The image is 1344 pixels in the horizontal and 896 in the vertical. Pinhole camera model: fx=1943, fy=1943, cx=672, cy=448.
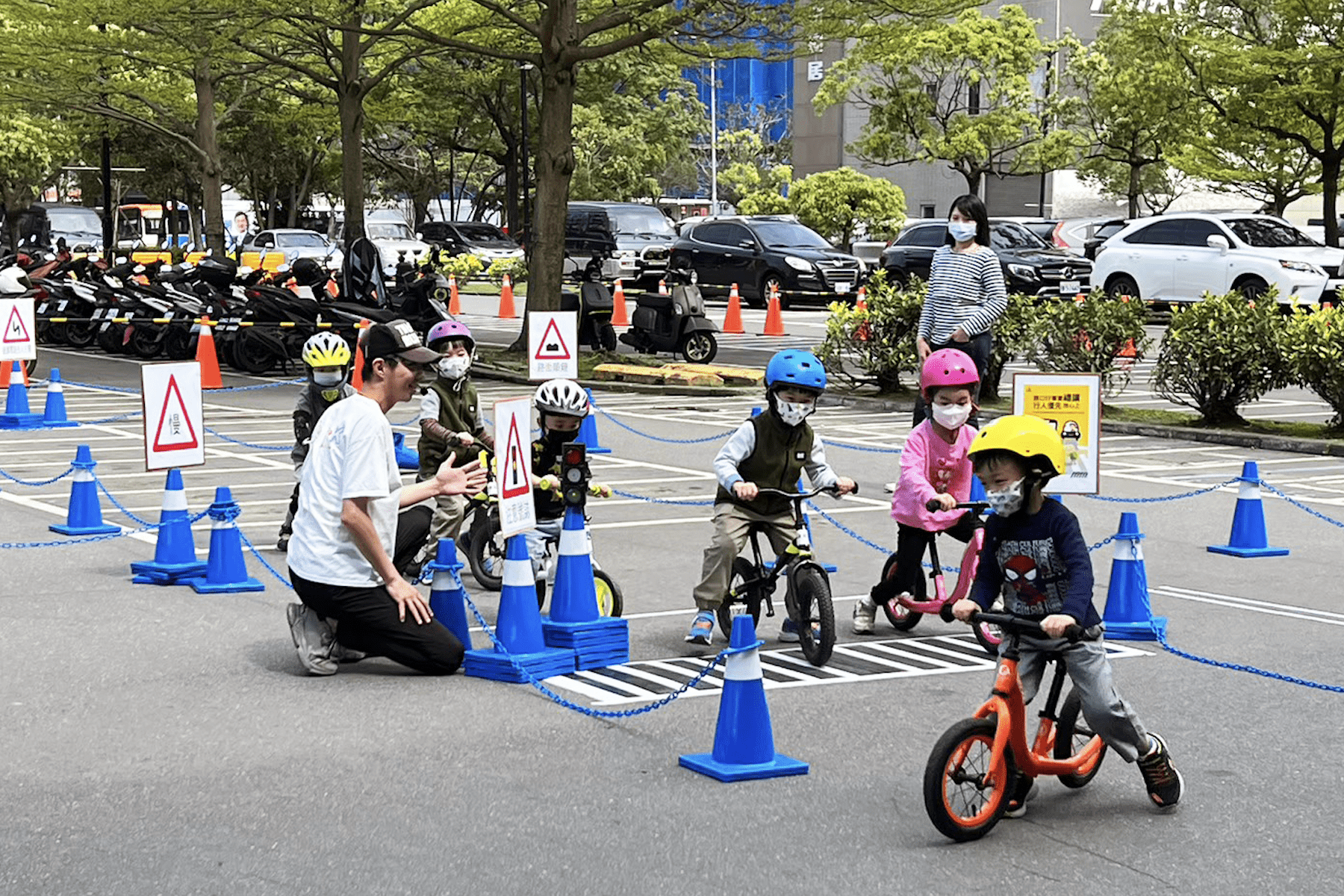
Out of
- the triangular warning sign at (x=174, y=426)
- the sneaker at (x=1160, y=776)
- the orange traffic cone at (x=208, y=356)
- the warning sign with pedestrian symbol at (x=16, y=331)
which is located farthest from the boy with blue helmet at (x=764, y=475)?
the orange traffic cone at (x=208, y=356)

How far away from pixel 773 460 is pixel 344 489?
2.05m

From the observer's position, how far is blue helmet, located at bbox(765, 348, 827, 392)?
8836 mm

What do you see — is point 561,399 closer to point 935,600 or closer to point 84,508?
point 935,600

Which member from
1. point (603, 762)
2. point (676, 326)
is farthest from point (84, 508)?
point (676, 326)

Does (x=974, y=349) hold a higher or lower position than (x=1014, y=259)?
lower

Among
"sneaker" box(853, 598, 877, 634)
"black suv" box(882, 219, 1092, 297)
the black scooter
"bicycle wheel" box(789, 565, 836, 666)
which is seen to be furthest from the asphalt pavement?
"black suv" box(882, 219, 1092, 297)

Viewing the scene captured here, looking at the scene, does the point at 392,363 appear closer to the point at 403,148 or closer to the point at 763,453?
the point at 763,453

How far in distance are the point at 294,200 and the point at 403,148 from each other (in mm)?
6642

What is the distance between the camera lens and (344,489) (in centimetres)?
820

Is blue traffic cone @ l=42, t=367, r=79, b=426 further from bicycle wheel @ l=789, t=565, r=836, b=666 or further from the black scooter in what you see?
bicycle wheel @ l=789, t=565, r=836, b=666

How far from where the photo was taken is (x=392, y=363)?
8.35 metres

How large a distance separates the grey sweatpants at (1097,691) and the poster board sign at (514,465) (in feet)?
8.79

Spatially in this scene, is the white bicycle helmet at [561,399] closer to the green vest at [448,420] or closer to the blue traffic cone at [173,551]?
the green vest at [448,420]

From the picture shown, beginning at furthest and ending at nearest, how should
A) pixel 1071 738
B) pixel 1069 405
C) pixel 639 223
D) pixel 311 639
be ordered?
pixel 639 223, pixel 1069 405, pixel 311 639, pixel 1071 738
